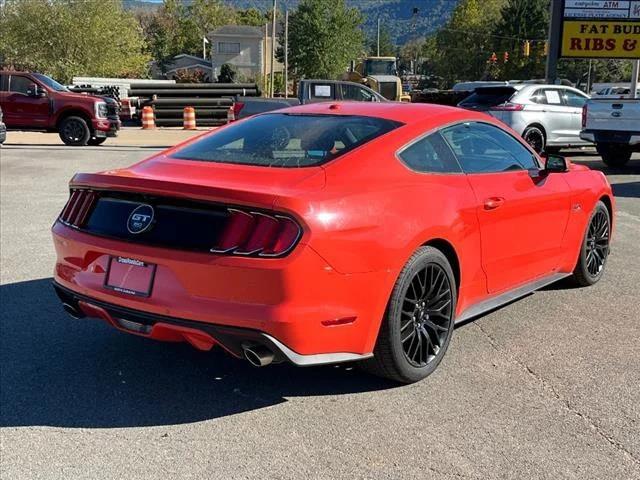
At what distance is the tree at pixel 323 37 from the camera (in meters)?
68.4

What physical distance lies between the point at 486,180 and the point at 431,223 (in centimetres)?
82

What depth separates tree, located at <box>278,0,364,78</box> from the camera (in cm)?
6844

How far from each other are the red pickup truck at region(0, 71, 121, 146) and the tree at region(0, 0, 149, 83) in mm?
31594

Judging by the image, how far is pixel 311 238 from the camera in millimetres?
3215

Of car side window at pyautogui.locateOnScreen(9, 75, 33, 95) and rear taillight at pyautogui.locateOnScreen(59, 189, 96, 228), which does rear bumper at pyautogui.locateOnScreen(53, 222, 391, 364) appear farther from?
car side window at pyautogui.locateOnScreen(9, 75, 33, 95)

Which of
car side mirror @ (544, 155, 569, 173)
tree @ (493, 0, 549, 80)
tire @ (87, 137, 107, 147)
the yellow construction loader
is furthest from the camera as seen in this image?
tree @ (493, 0, 549, 80)

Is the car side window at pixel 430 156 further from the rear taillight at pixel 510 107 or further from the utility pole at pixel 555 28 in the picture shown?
the utility pole at pixel 555 28

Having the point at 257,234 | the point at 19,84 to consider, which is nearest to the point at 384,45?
the point at 19,84

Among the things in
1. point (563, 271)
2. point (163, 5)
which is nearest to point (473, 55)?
point (163, 5)

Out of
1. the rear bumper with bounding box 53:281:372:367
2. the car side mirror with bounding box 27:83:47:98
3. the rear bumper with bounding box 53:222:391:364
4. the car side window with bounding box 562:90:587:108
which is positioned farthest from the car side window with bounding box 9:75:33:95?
the rear bumper with bounding box 53:222:391:364

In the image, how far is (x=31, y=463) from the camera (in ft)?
10.2

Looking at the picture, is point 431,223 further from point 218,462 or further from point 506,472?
point 218,462

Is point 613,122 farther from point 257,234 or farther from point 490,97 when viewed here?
point 257,234

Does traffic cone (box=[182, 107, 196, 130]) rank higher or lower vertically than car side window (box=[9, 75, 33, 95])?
lower
